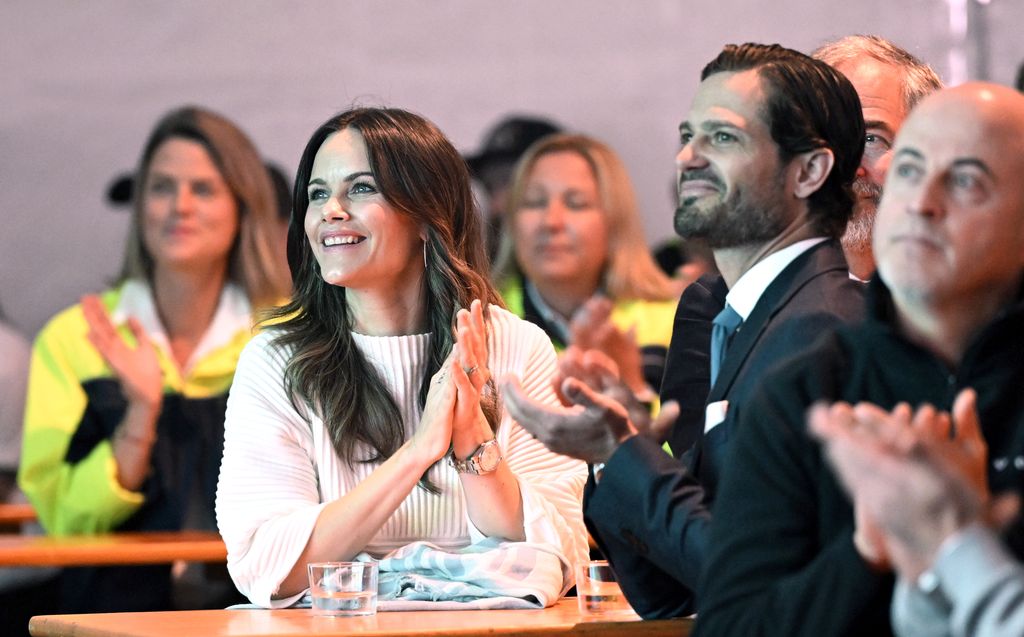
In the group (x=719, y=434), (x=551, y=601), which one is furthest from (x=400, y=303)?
(x=719, y=434)

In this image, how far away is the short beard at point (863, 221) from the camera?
3371 millimetres

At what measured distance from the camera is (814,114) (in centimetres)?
281

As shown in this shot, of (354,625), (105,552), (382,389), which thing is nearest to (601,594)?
(354,625)

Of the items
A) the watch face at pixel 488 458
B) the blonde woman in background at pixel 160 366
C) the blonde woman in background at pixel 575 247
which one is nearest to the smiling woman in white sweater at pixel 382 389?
the watch face at pixel 488 458

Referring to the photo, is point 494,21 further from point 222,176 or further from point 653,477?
point 653,477

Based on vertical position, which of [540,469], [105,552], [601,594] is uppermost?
[540,469]

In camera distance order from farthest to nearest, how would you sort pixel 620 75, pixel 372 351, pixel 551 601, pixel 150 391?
pixel 620 75 < pixel 150 391 < pixel 372 351 < pixel 551 601

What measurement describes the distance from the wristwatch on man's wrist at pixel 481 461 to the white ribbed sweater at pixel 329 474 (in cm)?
12

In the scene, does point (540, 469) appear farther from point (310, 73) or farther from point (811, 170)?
point (310, 73)

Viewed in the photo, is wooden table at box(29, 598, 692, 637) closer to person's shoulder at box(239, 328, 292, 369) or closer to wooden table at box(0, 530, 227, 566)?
person's shoulder at box(239, 328, 292, 369)

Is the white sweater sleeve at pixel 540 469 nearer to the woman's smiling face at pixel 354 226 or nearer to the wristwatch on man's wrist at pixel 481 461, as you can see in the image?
the wristwatch on man's wrist at pixel 481 461

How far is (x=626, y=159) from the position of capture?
686 cm

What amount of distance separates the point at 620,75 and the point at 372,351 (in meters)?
3.72

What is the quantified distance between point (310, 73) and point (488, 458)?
3927mm
